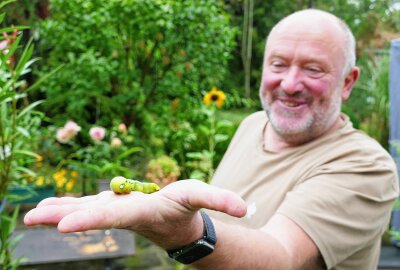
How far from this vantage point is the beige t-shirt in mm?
1491

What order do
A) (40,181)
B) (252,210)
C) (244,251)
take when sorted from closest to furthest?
1. (244,251)
2. (252,210)
3. (40,181)

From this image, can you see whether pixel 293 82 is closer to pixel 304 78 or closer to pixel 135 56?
pixel 304 78

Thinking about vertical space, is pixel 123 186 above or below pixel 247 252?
above

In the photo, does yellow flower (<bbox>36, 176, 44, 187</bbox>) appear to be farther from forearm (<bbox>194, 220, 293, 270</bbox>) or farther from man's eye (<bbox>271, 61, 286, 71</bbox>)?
forearm (<bbox>194, 220, 293, 270</bbox>)

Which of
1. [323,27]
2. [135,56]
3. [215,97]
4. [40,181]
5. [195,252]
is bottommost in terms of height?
[40,181]

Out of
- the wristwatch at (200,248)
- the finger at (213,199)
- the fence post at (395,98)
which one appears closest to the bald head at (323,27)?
the wristwatch at (200,248)

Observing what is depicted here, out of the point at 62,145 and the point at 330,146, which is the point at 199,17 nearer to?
the point at 62,145

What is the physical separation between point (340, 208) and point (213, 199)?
31.8 inches

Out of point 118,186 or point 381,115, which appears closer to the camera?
point 118,186

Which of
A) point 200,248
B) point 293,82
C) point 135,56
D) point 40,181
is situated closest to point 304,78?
point 293,82

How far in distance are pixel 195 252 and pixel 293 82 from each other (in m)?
1.01

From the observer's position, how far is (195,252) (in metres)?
1.05

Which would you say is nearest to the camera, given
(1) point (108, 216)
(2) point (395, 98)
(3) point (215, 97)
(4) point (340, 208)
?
(1) point (108, 216)

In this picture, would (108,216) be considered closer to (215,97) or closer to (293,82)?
(293,82)
